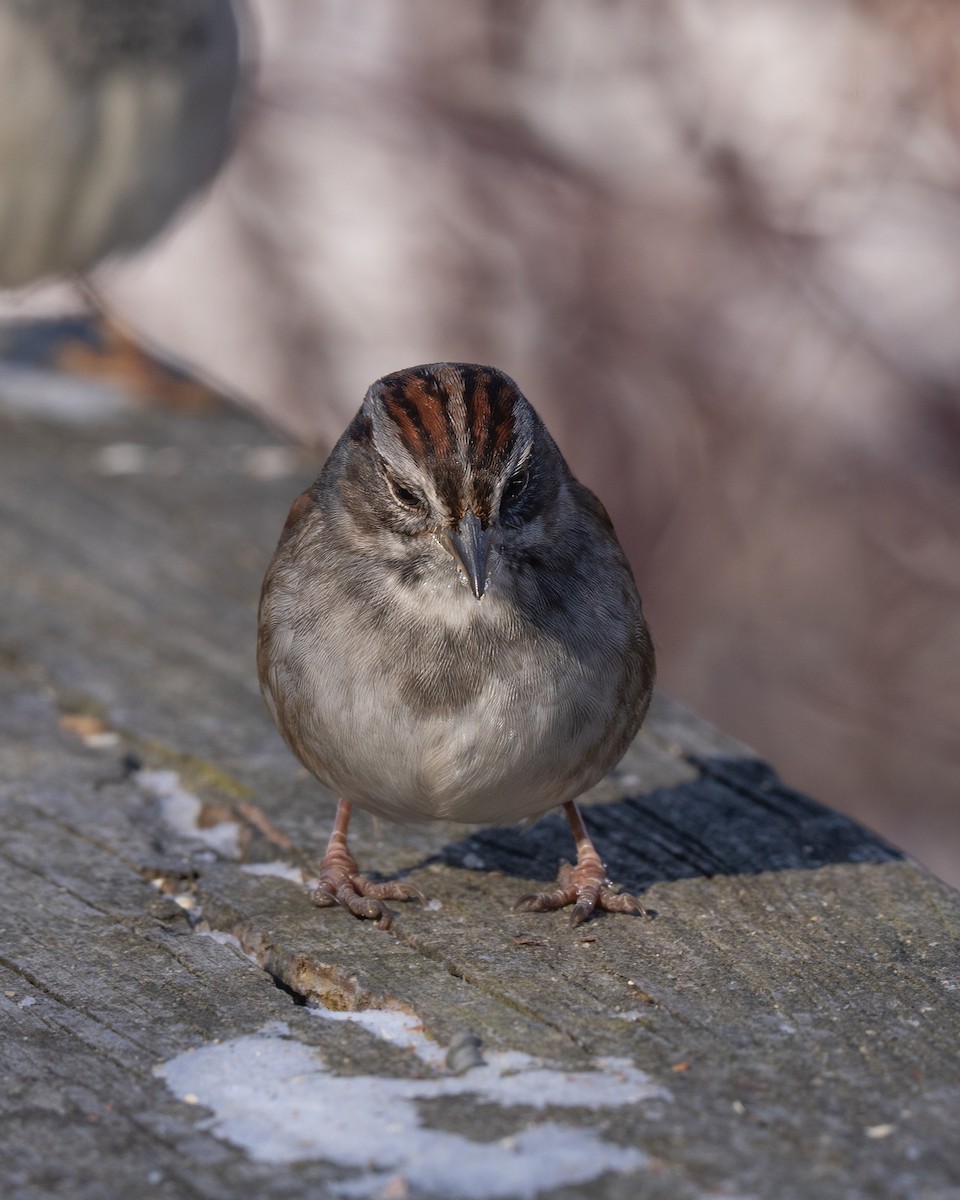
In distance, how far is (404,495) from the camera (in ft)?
9.11

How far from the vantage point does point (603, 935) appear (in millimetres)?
2561

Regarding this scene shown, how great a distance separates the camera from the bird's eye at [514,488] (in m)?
2.73

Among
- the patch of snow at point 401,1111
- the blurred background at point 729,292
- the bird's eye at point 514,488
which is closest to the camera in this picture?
the patch of snow at point 401,1111

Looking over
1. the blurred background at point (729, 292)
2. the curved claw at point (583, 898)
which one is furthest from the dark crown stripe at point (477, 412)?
the blurred background at point (729, 292)

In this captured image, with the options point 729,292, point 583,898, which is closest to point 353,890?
point 583,898

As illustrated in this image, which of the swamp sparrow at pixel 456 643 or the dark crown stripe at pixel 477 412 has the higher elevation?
the dark crown stripe at pixel 477 412

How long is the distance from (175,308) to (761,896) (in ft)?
23.2

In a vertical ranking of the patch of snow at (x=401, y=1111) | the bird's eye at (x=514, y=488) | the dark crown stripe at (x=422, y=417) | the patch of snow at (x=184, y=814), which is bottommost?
the patch of snow at (x=184, y=814)

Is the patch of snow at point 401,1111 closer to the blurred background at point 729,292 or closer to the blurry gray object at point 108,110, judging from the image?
the blurry gray object at point 108,110

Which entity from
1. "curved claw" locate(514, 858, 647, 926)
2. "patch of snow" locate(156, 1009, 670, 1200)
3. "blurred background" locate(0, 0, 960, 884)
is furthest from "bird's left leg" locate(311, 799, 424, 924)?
"blurred background" locate(0, 0, 960, 884)

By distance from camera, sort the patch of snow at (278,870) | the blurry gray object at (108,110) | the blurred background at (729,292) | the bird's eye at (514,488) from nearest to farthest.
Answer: the bird's eye at (514,488) → the patch of snow at (278,870) → the blurry gray object at (108,110) → the blurred background at (729,292)

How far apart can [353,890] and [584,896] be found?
Result: 0.35m

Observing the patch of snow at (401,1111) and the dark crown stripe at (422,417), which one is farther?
the dark crown stripe at (422,417)

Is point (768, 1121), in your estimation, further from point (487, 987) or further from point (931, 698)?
point (931, 698)
